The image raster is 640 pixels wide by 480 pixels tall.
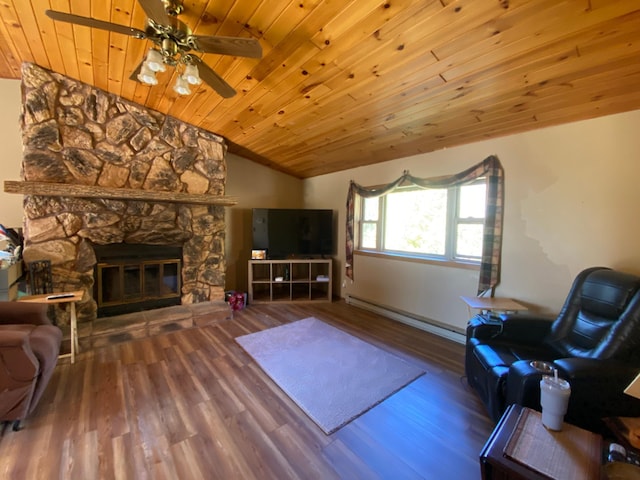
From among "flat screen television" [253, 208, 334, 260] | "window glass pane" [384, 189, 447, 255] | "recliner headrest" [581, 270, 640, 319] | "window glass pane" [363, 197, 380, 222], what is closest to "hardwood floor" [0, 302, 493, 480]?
"recliner headrest" [581, 270, 640, 319]

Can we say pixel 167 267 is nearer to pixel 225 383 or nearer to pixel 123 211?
pixel 123 211

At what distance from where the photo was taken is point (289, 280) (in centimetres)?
467

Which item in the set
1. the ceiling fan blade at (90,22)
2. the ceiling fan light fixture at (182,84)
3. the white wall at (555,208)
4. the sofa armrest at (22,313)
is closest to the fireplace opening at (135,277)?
the sofa armrest at (22,313)

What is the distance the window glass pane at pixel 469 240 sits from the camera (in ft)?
10.4

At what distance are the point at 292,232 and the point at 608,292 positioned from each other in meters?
3.76

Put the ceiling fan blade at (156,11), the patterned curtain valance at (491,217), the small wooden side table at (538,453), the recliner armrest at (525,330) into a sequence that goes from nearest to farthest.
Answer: the small wooden side table at (538,453), the ceiling fan blade at (156,11), the recliner armrest at (525,330), the patterned curtain valance at (491,217)

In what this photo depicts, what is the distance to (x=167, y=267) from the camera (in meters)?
3.86

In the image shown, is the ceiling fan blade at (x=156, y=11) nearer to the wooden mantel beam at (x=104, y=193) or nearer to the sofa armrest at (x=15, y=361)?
the sofa armrest at (x=15, y=361)

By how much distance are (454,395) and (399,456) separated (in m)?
0.84

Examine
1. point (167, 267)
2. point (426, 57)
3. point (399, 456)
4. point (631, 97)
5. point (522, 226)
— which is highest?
point (426, 57)

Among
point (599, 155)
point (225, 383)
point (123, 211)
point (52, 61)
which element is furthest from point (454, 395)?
point (52, 61)

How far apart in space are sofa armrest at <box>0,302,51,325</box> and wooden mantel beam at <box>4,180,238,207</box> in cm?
120

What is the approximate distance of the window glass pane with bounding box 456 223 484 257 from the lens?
3.16 m

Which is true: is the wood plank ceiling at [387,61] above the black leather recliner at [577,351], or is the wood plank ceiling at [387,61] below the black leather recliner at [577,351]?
above
